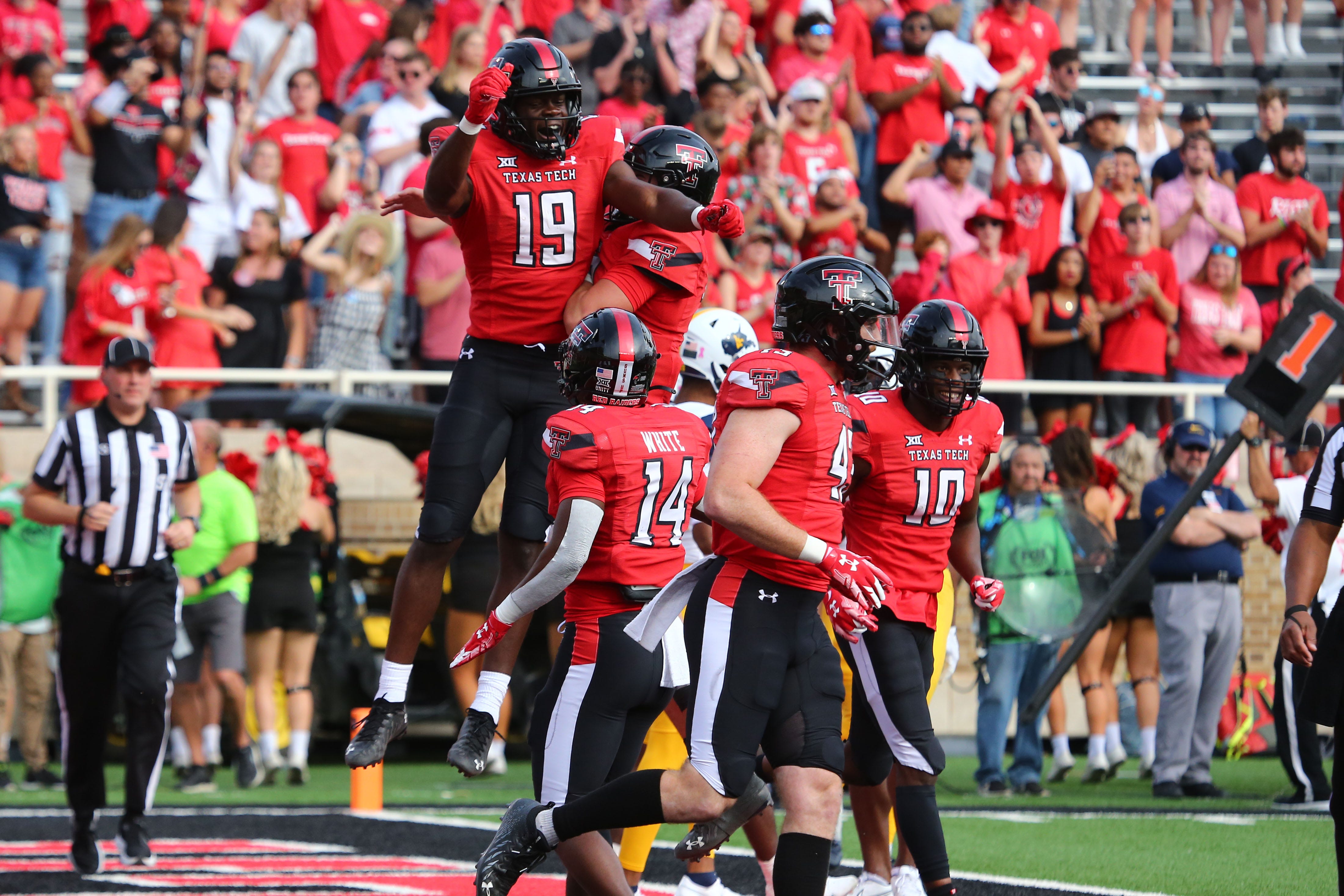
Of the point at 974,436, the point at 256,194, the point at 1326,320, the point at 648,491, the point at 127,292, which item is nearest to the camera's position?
the point at 648,491

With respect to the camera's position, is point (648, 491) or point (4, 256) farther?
point (4, 256)

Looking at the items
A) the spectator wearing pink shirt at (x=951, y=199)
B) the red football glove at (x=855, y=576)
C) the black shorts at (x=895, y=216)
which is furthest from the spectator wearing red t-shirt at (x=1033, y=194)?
the red football glove at (x=855, y=576)

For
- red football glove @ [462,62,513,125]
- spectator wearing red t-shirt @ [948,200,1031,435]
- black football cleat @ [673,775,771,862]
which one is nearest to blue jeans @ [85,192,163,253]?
spectator wearing red t-shirt @ [948,200,1031,435]

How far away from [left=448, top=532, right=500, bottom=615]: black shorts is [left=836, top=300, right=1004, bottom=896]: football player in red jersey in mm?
5068

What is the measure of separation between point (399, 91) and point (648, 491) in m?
8.67

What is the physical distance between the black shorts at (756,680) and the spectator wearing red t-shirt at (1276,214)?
33.2 ft

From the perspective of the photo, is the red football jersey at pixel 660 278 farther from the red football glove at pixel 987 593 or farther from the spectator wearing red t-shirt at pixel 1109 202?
the spectator wearing red t-shirt at pixel 1109 202

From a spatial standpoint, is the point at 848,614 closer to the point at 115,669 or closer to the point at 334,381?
the point at 115,669

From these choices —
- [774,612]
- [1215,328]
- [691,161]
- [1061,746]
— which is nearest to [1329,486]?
[774,612]

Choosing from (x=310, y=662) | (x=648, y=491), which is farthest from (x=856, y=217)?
(x=648, y=491)

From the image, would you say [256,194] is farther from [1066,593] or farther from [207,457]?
[1066,593]

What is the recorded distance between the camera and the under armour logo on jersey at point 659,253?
6.11 meters

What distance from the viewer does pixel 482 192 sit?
599 cm

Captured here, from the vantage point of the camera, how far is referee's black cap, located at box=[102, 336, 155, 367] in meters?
8.48
